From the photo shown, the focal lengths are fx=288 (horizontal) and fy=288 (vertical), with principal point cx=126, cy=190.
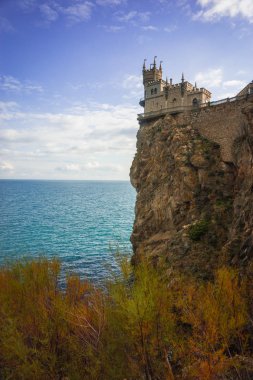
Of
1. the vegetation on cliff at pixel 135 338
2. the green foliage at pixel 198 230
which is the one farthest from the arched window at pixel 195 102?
the vegetation on cliff at pixel 135 338

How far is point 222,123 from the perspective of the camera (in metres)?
41.3

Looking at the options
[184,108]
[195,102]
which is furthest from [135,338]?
[195,102]

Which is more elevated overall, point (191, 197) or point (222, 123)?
point (222, 123)

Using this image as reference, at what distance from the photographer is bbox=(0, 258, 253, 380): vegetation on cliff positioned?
18.8 meters

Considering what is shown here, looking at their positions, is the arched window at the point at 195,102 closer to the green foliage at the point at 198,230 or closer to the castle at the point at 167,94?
the castle at the point at 167,94

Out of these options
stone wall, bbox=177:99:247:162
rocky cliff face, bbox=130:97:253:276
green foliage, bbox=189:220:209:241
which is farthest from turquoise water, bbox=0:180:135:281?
stone wall, bbox=177:99:247:162

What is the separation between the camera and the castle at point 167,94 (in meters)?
49.5

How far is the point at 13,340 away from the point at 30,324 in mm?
3326

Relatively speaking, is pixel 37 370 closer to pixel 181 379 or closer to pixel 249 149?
pixel 181 379

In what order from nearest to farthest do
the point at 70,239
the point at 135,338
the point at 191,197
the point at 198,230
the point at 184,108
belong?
the point at 135,338 < the point at 198,230 < the point at 191,197 < the point at 184,108 < the point at 70,239

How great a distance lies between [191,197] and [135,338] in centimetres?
2463

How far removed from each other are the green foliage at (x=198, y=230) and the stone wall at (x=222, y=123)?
1002 cm

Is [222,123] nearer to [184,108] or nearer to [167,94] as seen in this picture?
[184,108]

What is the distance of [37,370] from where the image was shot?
19.4 meters
